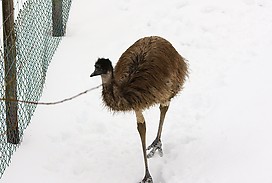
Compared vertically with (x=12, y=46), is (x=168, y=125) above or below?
below

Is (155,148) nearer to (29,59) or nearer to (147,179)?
(147,179)

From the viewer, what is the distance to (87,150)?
5441 mm

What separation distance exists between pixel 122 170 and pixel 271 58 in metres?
2.70

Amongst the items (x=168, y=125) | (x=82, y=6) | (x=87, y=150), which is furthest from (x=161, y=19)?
(x=87, y=150)

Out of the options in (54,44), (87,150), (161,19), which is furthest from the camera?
(161,19)

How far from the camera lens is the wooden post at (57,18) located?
7.47m

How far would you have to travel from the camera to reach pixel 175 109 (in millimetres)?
6078

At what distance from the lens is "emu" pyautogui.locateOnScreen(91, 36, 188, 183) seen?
177 inches

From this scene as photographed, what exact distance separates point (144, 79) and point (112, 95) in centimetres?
39

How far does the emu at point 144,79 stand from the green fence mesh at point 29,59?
0.95 meters

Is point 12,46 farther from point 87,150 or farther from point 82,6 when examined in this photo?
point 82,6

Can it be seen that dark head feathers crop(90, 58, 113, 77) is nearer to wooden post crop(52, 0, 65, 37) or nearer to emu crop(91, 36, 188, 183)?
emu crop(91, 36, 188, 183)

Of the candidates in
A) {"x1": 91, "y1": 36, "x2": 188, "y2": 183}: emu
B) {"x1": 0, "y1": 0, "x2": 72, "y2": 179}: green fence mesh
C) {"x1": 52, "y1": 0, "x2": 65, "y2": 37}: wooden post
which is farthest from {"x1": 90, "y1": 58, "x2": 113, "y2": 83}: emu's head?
{"x1": 52, "y1": 0, "x2": 65, "y2": 37}: wooden post

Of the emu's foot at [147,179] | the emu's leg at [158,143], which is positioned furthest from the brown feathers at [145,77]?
the emu's foot at [147,179]
